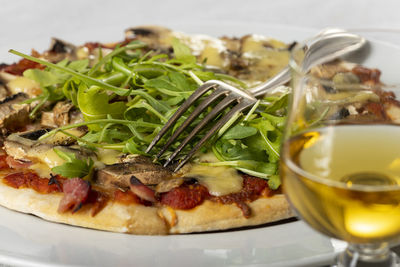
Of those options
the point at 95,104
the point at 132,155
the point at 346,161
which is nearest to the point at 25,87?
the point at 95,104

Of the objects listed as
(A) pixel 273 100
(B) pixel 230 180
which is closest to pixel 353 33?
(B) pixel 230 180

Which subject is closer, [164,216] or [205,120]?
[164,216]

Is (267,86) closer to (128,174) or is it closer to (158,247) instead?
(128,174)

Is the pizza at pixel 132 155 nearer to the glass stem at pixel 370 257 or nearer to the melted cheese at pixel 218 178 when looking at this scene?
the melted cheese at pixel 218 178

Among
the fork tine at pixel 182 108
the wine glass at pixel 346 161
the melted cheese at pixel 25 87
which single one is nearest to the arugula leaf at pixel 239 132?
the fork tine at pixel 182 108

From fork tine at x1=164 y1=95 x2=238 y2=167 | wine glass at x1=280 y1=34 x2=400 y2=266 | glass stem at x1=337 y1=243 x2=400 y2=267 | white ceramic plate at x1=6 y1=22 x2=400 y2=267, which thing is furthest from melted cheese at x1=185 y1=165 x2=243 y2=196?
glass stem at x1=337 y1=243 x2=400 y2=267

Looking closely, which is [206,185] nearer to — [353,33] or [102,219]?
[102,219]
